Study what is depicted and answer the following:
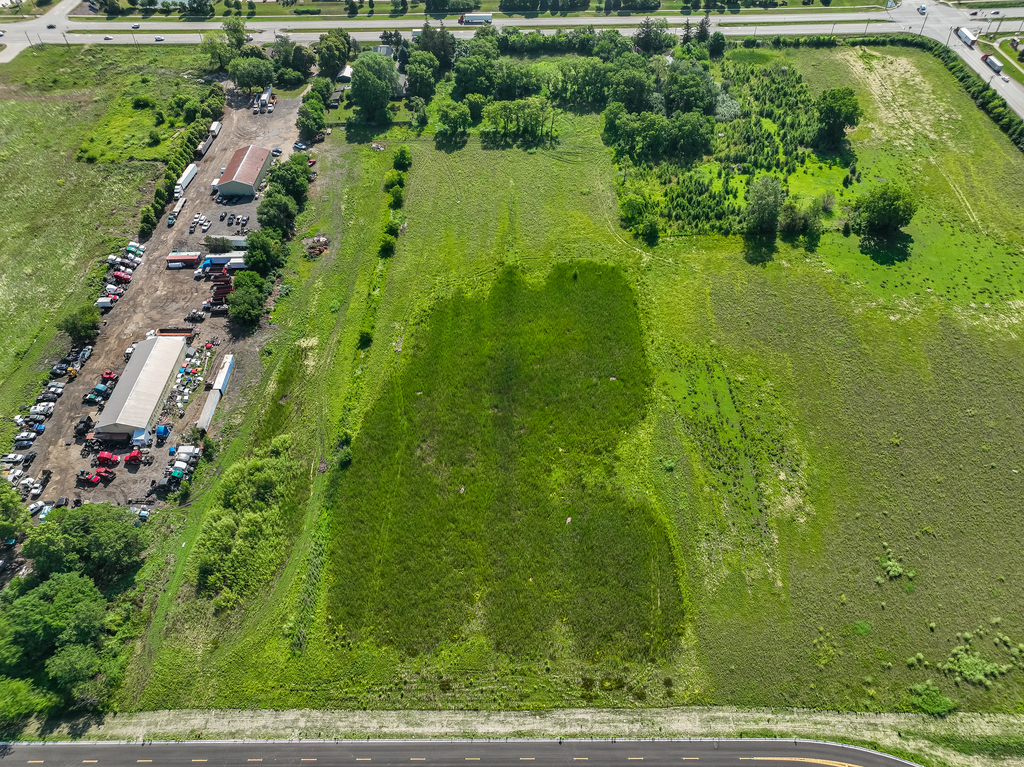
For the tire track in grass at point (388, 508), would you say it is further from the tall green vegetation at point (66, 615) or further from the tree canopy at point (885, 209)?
the tree canopy at point (885, 209)

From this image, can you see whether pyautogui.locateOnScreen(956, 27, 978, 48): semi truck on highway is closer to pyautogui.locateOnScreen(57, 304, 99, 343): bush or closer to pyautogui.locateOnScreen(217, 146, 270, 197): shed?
pyautogui.locateOnScreen(217, 146, 270, 197): shed

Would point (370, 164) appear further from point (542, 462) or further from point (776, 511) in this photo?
point (776, 511)

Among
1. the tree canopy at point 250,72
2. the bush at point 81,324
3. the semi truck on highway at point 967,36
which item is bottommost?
the bush at point 81,324

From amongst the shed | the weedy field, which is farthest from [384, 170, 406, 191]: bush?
the shed

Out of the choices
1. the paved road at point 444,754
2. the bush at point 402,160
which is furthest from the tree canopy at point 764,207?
the paved road at point 444,754

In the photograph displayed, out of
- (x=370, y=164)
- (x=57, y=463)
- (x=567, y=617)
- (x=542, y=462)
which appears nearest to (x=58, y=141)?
(x=370, y=164)

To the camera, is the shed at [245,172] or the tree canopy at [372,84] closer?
the shed at [245,172]
